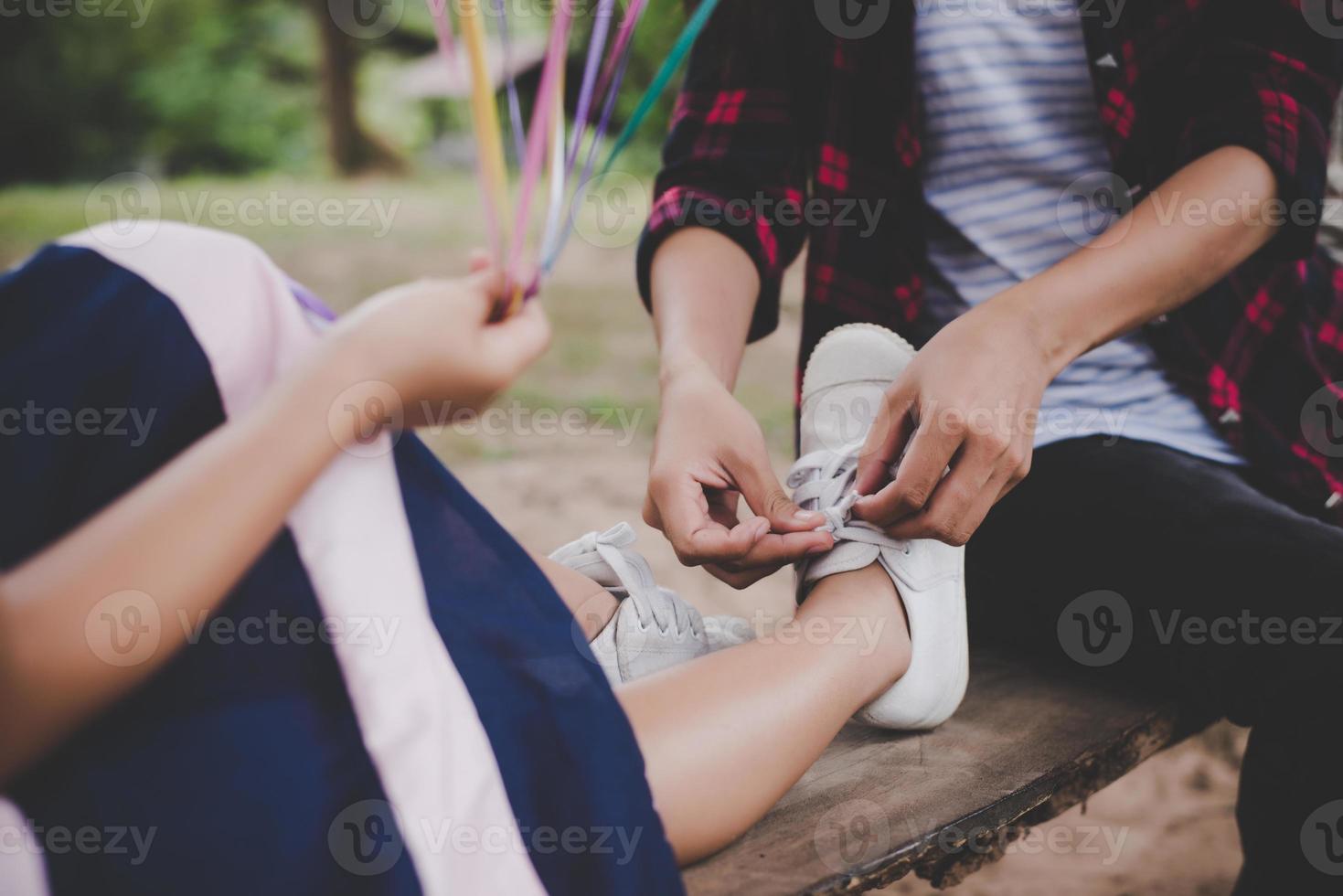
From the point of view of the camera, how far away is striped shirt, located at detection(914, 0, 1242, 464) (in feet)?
3.87

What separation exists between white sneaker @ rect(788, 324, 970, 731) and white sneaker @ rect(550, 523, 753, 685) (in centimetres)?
11

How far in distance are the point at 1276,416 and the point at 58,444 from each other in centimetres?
118

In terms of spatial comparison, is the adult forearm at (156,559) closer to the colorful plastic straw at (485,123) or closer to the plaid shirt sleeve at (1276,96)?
the colorful plastic straw at (485,123)

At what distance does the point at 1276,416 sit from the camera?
1165 mm

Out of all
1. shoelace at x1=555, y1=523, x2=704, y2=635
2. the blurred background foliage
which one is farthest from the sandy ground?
the blurred background foliage

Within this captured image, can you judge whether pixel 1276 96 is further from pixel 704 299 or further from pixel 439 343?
pixel 439 343

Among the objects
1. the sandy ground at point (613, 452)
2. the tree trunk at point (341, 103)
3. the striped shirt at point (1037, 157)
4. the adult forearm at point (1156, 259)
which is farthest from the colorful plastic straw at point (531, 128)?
the tree trunk at point (341, 103)

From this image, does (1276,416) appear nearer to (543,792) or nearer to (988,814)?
(988,814)

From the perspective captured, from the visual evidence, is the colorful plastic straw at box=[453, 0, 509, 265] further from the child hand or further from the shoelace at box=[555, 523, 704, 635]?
the shoelace at box=[555, 523, 704, 635]

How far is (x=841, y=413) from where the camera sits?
3.87ft

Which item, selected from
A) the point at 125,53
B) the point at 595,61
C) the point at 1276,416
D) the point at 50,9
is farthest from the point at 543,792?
the point at 125,53

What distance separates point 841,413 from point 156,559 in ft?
2.56

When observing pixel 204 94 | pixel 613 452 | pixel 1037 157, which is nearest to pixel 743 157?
pixel 1037 157

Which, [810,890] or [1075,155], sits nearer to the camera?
[810,890]
